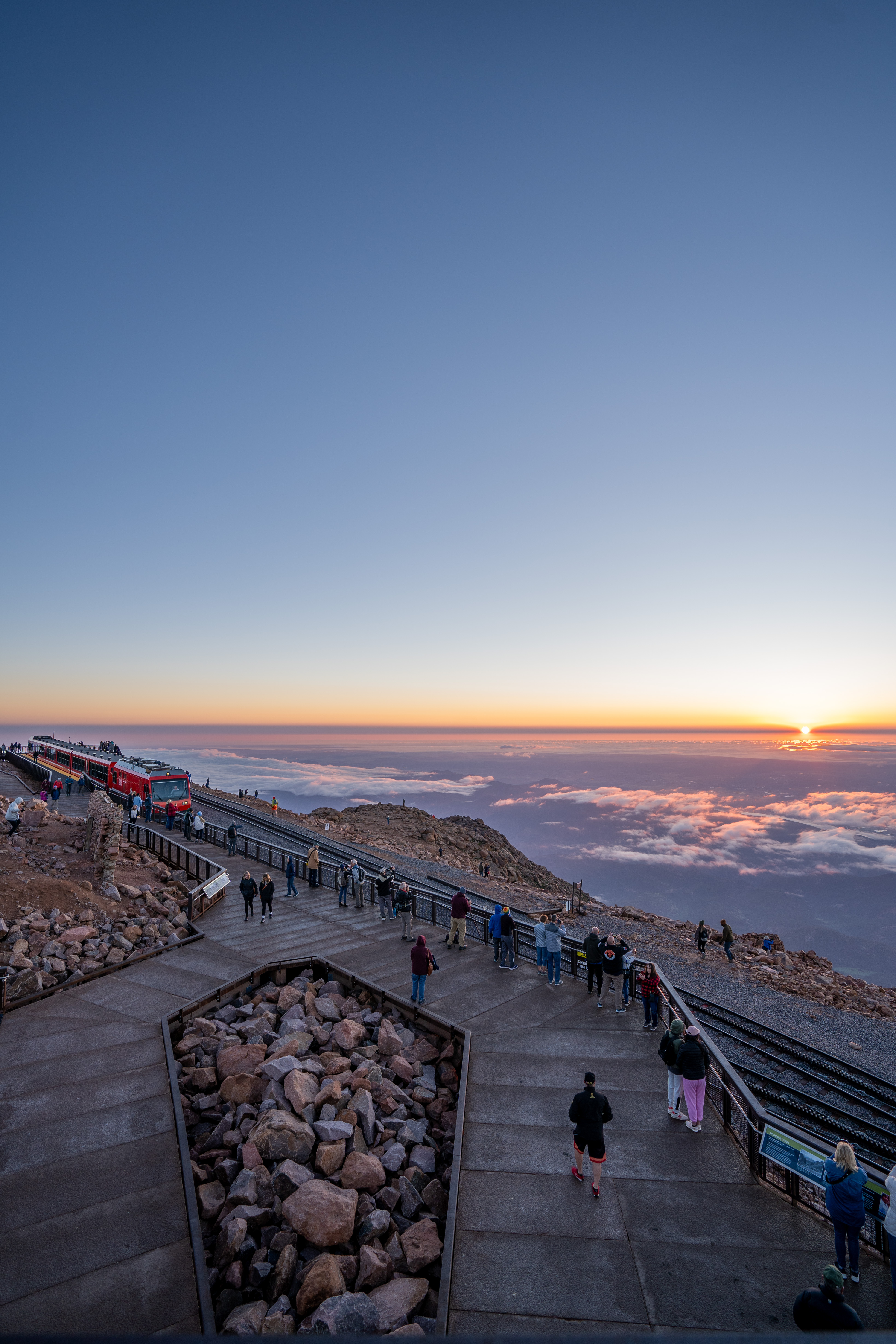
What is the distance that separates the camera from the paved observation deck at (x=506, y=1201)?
5.38m

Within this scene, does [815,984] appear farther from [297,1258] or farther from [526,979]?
[297,1258]

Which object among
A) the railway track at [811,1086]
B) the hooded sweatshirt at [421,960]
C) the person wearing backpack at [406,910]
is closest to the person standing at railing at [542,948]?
the hooded sweatshirt at [421,960]

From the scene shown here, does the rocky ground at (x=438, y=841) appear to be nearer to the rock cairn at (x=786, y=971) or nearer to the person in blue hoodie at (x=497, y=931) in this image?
the rock cairn at (x=786, y=971)

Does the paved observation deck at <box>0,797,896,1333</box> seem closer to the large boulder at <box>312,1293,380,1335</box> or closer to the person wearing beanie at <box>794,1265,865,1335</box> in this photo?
the large boulder at <box>312,1293,380,1335</box>

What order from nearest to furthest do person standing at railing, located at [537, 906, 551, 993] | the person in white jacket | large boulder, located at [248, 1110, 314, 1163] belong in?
the person in white jacket
large boulder, located at [248, 1110, 314, 1163]
person standing at railing, located at [537, 906, 551, 993]

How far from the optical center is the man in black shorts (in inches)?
261

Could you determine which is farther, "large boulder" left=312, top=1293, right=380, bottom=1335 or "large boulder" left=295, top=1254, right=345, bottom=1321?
"large boulder" left=295, top=1254, right=345, bottom=1321

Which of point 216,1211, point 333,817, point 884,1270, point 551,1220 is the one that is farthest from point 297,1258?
point 333,817

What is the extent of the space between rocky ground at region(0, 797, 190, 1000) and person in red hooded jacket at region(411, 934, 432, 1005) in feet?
21.1

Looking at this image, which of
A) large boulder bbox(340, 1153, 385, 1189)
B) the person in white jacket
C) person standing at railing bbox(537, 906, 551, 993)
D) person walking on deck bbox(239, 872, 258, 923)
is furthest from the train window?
the person in white jacket

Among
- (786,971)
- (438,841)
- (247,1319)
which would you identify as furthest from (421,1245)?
(438,841)

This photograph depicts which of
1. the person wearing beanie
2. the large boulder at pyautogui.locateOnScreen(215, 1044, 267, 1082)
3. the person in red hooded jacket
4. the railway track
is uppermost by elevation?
the person wearing beanie

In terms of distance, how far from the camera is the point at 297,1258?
6137 millimetres

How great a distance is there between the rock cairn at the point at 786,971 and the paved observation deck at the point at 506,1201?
16.1 m
